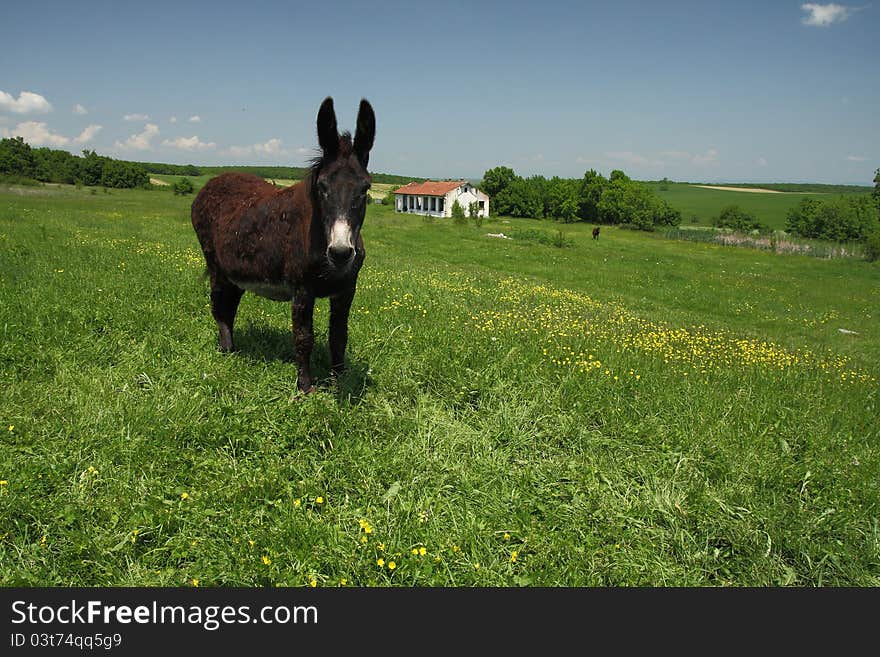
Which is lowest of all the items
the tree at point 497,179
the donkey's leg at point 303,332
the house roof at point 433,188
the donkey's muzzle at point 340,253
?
the donkey's leg at point 303,332

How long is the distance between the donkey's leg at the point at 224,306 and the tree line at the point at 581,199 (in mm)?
91419

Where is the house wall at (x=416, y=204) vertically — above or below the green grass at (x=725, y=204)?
below

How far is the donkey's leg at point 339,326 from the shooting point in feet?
17.7

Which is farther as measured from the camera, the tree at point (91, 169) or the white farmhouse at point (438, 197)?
the tree at point (91, 169)

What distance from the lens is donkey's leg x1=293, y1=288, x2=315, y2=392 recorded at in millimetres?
4996

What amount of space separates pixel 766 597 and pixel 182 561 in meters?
4.06

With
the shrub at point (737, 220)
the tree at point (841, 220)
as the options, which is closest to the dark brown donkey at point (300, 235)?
the tree at point (841, 220)

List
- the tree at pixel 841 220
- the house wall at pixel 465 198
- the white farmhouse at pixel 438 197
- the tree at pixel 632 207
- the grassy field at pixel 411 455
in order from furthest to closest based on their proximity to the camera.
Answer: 1. the tree at pixel 632 207
2. the white farmhouse at pixel 438 197
3. the house wall at pixel 465 198
4. the tree at pixel 841 220
5. the grassy field at pixel 411 455

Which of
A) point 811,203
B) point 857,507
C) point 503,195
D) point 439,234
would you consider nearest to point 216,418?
point 857,507

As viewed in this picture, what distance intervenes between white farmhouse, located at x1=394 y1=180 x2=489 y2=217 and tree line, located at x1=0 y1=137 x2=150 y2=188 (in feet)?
172

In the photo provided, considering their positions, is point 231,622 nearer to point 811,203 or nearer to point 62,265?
point 62,265

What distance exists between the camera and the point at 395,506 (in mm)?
3951

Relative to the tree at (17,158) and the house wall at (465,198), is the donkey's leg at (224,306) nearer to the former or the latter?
the house wall at (465,198)

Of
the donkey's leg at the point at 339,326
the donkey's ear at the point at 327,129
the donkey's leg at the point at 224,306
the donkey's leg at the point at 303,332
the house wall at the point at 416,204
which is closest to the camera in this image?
the donkey's ear at the point at 327,129
